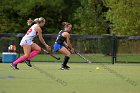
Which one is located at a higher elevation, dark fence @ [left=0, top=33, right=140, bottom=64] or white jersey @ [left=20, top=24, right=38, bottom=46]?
white jersey @ [left=20, top=24, right=38, bottom=46]

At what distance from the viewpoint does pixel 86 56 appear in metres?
25.4

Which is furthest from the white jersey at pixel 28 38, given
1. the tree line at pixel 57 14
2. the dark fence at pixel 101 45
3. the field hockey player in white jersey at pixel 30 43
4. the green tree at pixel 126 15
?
the tree line at pixel 57 14

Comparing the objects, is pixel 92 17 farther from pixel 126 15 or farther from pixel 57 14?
pixel 126 15

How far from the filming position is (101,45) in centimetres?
2572

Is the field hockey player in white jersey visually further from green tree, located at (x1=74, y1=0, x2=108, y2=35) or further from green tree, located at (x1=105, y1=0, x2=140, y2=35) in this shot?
green tree, located at (x1=74, y1=0, x2=108, y2=35)

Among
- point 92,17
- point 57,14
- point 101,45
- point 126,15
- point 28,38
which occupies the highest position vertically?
point 28,38

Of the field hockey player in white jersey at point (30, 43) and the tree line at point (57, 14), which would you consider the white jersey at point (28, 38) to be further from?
the tree line at point (57, 14)

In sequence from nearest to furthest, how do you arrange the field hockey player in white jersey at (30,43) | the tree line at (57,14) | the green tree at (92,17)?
the field hockey player in white jersey at (30,43)
the green tree at (92,17)
the tree line at (57,14)

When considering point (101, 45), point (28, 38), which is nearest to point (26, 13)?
point (101, 45)

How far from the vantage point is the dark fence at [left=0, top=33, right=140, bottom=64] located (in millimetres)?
25234

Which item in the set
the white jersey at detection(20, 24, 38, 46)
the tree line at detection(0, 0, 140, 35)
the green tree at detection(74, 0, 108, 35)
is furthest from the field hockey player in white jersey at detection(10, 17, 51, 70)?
the green tree at detection(74, 0, 108, 35)

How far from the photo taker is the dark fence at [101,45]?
25.2 m

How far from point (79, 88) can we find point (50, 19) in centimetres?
4543

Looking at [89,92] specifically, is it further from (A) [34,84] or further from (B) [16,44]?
(B) [16,44]
